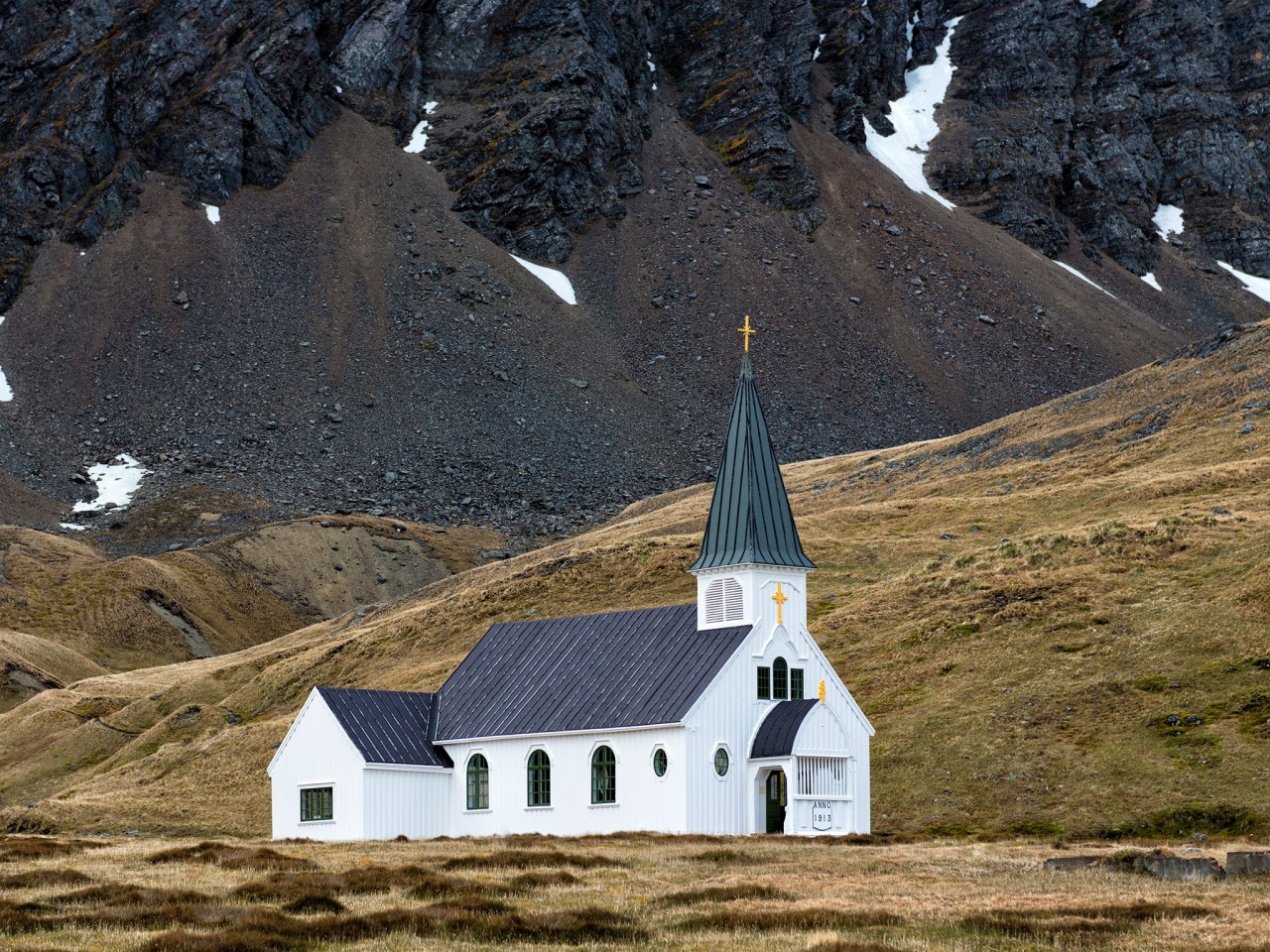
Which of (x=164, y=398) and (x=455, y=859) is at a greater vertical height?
(x=164, y=398)

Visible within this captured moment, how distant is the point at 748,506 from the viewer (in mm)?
50688

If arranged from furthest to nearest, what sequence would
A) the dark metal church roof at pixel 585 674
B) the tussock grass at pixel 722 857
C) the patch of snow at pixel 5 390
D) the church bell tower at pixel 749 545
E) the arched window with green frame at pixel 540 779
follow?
1. the patch of snow at pixel 5 390
2. the church bell tower at pixel 749 545
3. the arched window with green frame at pixel 540 779
4. the dark metal church roof at pixel 585 674
5. the tussock grass at pixel 722 857

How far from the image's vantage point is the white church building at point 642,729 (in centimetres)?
4672

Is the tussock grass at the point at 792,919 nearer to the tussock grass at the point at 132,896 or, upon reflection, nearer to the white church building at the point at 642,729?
the tussock grass at the point at 132,896

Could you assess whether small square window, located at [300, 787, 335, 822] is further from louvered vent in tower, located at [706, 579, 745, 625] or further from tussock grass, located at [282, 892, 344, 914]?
tussock grass, located at [282, 892, 344, 914]

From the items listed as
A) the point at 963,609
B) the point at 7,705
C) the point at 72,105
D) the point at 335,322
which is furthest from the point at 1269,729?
the point at 72,105

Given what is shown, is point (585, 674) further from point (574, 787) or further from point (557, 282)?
point (557, 282)

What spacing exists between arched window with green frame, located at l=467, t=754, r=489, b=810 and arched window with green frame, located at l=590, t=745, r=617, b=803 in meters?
4.42

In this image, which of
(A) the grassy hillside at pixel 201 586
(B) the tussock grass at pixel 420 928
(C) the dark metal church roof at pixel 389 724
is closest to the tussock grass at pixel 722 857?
(B) the tussock grass at pixel 420 928

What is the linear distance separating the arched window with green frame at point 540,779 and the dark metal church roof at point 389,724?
340 centimetres

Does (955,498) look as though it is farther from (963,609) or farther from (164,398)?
(164,398)

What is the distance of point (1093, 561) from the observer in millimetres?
65125

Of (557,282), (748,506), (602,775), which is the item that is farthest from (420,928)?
(557,282)

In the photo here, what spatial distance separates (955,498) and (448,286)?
110 m
